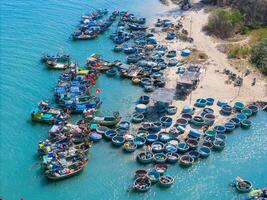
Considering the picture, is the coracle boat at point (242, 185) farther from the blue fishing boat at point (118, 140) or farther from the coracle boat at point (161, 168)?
the blue fishing boat at point (118, 140)

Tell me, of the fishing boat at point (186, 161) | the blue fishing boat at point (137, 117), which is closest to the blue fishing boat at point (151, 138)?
the blue fishing boat at point (137, 117)

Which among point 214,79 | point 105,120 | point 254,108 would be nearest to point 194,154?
point 105,120

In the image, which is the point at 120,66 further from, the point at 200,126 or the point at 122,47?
the point at 200,126

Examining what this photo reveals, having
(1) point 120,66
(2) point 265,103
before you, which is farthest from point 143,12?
(2) point 265,103

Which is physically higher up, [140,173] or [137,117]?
[137,117]

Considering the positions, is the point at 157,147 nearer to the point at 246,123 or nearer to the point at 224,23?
the point at 246,123

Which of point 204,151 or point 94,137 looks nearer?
point 204,151

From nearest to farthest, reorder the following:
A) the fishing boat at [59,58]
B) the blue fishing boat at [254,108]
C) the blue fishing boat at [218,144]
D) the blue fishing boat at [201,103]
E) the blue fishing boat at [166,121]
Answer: the blue fishing boat at [218,144]
the blue fishing boat at [166,121]
the blue fishing boat at [254,108]
the blue fishing boat at [201,103]
the fishing boat at [59,58]

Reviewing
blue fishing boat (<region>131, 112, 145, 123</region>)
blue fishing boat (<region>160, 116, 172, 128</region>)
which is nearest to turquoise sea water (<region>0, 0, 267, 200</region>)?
blue fishing boat (<region>131, 112, 145, 123</region>)
